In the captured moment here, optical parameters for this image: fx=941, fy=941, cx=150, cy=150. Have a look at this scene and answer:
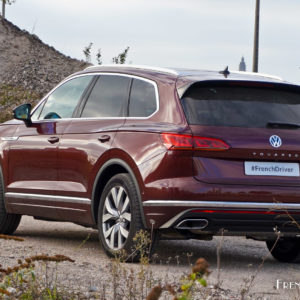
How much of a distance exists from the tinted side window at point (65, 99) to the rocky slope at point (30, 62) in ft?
87.0

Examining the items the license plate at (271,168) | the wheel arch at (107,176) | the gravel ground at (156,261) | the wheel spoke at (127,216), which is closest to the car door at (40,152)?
the gravel ground at (156,261)

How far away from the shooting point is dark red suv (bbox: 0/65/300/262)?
7.99 metres

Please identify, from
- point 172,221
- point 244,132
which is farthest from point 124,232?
point 244,132

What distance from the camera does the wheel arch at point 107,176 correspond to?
27.3ft

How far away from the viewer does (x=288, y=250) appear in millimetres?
9570

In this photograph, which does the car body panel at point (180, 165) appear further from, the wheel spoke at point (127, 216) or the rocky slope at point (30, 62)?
the rocky slope at point (30, 62)

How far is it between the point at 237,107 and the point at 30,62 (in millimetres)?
32215

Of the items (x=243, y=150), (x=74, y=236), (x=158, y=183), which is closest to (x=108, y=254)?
(x=158, y=183)

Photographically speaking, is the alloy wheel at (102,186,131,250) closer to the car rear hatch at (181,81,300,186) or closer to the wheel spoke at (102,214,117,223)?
the wheel spoke at (102,214,117,223)

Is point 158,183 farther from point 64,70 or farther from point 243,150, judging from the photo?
point 64,70

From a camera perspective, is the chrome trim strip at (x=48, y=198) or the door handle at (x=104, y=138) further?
the chrome trim strip at (x=48, y=198)

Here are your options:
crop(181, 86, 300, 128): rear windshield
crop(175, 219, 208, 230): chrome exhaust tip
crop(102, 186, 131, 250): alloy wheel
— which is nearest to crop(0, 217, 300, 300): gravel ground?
crop(102, 186, 131, 250): alloy wheel

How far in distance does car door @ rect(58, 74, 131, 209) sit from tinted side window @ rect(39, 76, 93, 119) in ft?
0.71

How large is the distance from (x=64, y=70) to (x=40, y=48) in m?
2.56
